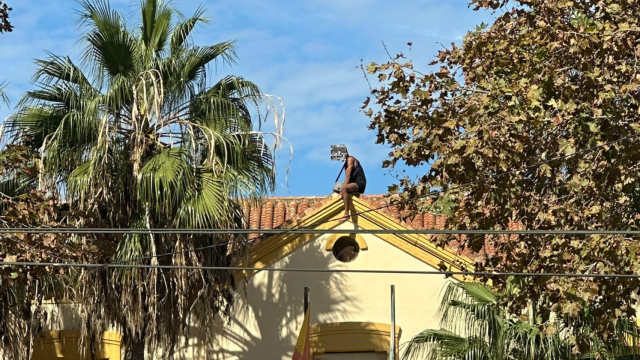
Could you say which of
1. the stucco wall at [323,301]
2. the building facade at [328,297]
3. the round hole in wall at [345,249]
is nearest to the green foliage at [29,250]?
the building facade at [328,297]

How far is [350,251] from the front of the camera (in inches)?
850


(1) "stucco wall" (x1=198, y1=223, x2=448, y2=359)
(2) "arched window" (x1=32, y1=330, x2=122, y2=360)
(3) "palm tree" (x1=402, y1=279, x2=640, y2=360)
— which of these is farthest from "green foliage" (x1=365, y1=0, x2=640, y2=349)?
(2) "arched window" (x1=32, y1=330, x2=122, y2=360)

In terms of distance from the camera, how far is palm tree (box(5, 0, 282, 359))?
1880cm

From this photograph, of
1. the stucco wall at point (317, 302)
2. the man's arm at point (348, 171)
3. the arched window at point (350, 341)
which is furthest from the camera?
the man's arm at point (348, 171)

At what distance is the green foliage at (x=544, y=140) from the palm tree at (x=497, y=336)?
1.00 metres

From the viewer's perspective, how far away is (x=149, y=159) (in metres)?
19.4

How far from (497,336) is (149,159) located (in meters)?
5.99

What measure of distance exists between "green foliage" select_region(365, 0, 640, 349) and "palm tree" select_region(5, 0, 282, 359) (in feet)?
12.5

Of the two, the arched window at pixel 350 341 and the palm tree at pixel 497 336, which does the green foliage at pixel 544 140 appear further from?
the arched window at pixel 350 341

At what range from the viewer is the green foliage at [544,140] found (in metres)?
15.3

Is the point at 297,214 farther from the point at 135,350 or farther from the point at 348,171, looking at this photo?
the point at 135,350

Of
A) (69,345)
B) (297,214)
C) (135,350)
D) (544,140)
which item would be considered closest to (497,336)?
(544,140)

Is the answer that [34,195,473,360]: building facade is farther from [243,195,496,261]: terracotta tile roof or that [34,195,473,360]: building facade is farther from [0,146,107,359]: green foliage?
[0,146,107,359]: green foliage

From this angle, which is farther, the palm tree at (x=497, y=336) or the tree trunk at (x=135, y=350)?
the tree trunk at (x=135, y=350)
